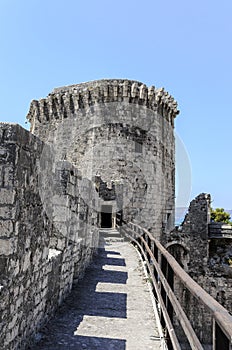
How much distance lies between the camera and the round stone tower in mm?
15070

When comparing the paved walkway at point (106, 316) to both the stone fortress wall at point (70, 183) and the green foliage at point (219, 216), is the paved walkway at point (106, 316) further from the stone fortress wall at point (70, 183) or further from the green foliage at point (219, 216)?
the green foliage at point (219, 216)

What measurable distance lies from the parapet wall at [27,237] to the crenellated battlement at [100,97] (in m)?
11.8

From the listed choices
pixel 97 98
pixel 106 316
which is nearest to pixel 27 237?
pixel 106 316

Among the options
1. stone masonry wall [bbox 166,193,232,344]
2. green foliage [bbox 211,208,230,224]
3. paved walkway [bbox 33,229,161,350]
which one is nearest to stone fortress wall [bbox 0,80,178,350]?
paved walkway [bbox 33,229,161,350]

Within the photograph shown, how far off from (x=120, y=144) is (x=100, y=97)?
242 centimetres

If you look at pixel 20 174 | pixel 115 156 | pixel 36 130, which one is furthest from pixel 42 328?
pixel 36 130

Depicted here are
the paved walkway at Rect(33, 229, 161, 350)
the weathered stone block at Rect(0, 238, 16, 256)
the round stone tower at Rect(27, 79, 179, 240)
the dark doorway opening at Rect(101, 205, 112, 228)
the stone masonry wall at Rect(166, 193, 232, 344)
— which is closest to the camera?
the weathered stone block at Rect(0, 238, 16, 256)

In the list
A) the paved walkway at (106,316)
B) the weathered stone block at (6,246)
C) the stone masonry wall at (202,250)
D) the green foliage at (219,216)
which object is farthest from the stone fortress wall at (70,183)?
the green foliage at (219,216)

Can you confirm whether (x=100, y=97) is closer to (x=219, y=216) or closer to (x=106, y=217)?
(x=106, y=217)

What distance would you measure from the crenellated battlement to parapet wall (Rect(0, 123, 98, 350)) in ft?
38.7

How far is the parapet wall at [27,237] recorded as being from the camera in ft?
7.94

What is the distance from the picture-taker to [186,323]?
199 cm

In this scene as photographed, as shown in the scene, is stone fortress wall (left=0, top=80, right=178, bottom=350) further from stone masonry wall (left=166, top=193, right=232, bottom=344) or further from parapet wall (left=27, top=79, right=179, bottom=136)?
stone masonry wall (left=166, top=193, right=232, bottom=344)

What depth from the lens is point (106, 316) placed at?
13.1ft
